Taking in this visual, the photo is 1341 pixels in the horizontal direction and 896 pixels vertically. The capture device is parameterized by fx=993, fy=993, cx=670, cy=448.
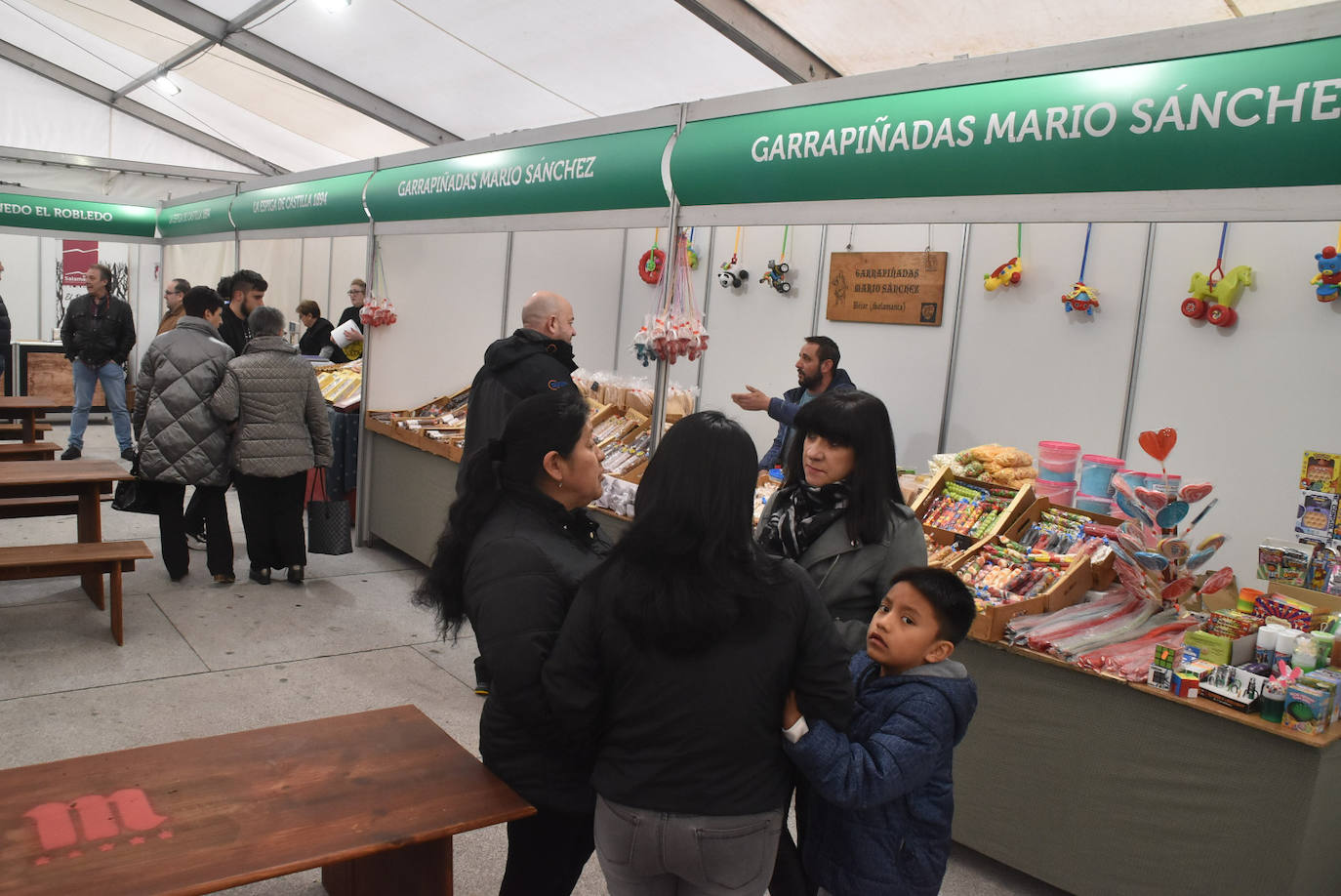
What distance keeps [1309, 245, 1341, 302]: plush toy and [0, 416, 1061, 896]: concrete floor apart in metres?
3.16

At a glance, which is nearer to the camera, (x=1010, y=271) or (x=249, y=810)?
(x=249, y=810)

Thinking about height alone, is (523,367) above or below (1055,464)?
above

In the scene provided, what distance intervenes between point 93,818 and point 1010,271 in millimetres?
5249

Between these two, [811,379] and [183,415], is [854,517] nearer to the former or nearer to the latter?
[811,379]

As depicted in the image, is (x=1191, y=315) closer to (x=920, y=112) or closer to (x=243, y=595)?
(x=920, y=112)

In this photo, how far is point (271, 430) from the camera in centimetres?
538

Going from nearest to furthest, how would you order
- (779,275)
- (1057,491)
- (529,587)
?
(529,587) < (1057,491) < (779,275)

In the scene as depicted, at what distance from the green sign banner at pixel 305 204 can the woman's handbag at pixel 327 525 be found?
1.86 meters

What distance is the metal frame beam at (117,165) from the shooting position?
12.2 m

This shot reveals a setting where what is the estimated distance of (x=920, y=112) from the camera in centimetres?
307

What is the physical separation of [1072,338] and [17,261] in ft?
43.0

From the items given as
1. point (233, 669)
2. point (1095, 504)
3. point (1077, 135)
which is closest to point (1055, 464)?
point (1095, 504)

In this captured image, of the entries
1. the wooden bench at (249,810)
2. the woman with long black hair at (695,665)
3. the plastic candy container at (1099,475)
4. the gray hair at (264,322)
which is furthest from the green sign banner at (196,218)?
the woman with long black hair at (695,665)

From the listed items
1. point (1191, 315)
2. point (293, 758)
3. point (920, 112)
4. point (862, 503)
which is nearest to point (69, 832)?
point (293, 758)
